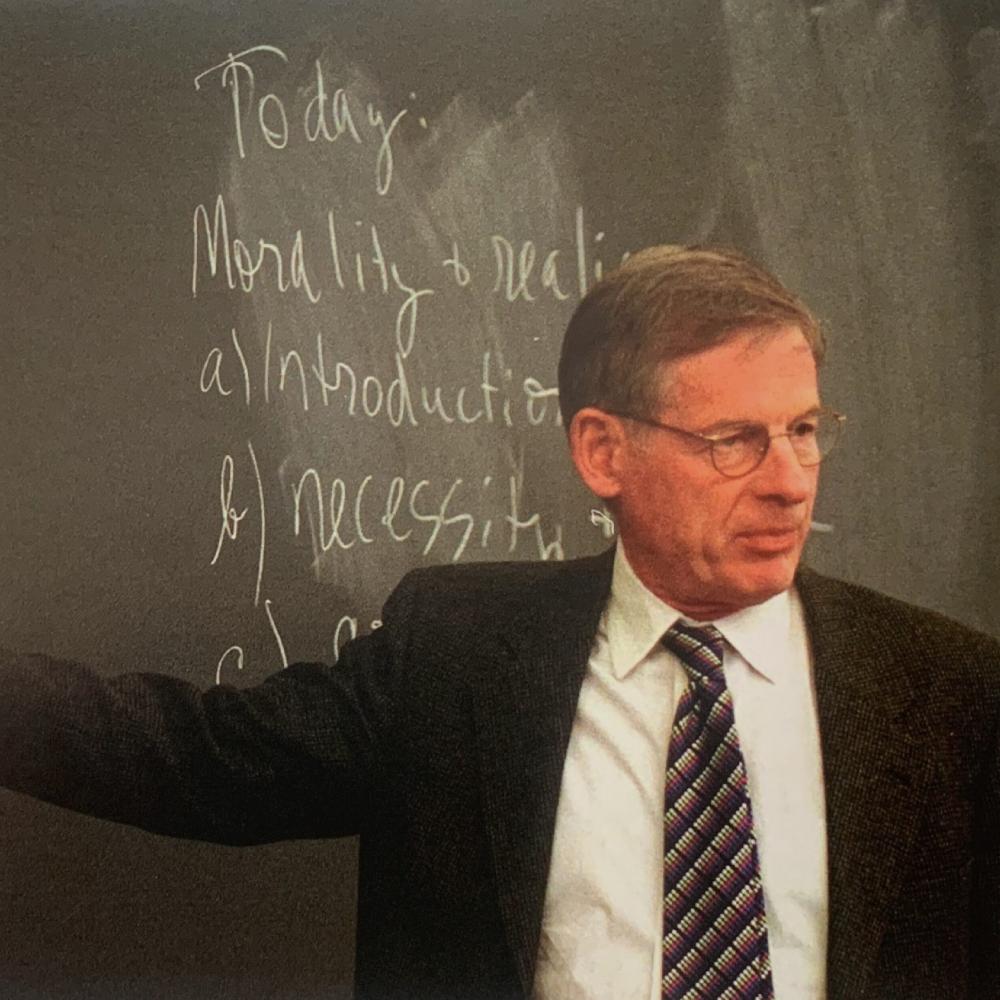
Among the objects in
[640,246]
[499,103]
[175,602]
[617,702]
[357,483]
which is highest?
[499,103]

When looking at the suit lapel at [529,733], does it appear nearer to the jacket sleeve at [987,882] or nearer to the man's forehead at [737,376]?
the man's forehead at [737,376]

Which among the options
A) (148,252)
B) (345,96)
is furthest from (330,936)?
(345,96)

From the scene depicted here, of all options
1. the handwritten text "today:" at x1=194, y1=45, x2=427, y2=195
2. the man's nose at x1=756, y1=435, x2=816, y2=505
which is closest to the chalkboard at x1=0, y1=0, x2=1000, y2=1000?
the handwritten text "today:" at x1=194, y1=45, x2=427, y2=195

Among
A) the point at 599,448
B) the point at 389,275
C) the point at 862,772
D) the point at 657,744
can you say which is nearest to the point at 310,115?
the point at 389,275

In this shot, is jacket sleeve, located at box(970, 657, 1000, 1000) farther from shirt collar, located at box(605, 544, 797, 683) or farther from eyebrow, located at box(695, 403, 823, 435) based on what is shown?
eyebrow, located at box(695, 403, 823, 435)

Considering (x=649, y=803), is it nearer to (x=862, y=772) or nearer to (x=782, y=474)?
(x=862, y=772)

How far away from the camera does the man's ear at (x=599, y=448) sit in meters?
1.00

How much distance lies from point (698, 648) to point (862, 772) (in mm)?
156

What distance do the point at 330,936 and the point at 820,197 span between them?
2.69ft

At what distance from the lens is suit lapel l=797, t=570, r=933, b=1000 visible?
906 mm

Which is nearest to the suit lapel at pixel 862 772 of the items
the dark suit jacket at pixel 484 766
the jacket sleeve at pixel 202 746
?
the dark suit jacket at pixel 484 766

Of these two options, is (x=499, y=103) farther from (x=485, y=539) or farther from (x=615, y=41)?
(x=485, y=539)

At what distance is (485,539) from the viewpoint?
3.59 ft

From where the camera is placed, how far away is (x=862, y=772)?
932 millimetres
